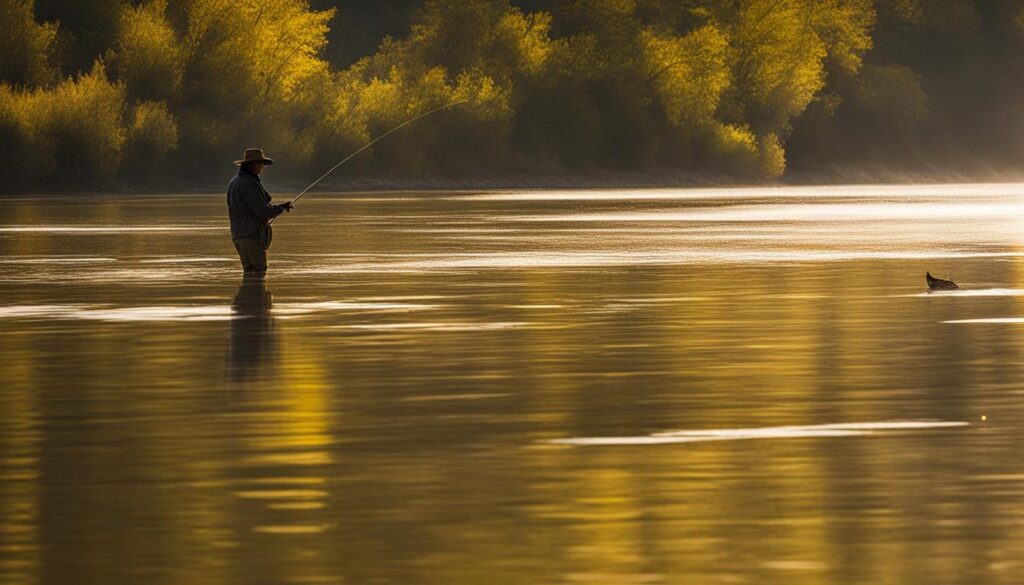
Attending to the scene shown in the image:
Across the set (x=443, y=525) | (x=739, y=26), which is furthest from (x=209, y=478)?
(x=739, y=26)

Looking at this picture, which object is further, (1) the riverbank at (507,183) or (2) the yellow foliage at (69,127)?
(1) the riverbank at (507,183)

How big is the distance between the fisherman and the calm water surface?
46 cm

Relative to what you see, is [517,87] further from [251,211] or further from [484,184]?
[251,211]

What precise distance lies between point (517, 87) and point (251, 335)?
330 feet

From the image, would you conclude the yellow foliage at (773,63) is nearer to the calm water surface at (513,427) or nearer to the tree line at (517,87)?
the tree line at (517,87)

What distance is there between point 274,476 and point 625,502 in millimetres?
1706

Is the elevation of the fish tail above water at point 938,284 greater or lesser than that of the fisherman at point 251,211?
lesser

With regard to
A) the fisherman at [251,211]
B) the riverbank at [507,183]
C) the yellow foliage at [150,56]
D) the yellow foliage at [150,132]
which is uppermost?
the yellow foliage at [150,56]

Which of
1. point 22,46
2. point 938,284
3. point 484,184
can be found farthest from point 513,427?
point 484,184

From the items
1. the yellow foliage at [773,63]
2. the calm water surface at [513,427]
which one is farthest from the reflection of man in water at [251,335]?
the yellow foliage at [773,63]

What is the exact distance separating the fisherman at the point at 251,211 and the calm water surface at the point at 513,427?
46cm

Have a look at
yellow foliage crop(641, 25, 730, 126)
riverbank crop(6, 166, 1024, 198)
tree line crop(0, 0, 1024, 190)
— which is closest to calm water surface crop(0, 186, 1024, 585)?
tree line crop(0, 0, 1024, 190)

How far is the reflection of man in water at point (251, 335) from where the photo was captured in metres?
17.3

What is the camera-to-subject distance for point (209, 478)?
37.2 feet
